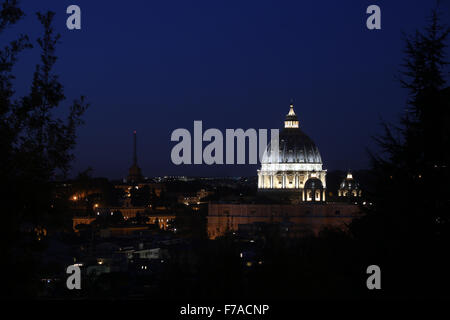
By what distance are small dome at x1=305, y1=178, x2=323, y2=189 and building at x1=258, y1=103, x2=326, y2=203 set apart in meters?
6.01

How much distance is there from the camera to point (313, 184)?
9556 cm

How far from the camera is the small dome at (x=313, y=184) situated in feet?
312

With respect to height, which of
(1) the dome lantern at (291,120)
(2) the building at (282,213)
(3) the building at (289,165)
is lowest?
(2) the building at (282,213)

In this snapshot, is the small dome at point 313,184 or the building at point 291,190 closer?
the building at point 291,190

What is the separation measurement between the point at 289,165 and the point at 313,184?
11.3 metres

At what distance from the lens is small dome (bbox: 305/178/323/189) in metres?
95.1

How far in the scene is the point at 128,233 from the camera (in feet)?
216

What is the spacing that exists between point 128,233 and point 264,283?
57.7 metres

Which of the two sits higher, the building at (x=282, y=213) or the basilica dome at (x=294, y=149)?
the basilica dome at (x=294, y=149)

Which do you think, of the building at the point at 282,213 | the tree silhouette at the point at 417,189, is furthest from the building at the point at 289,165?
the tree silhouette at the point at 417,189

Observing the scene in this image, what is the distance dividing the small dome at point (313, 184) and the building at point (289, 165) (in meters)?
6.01

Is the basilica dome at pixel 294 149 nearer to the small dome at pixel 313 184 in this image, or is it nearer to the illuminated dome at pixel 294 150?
the illuminated dome at pixel 294 150
